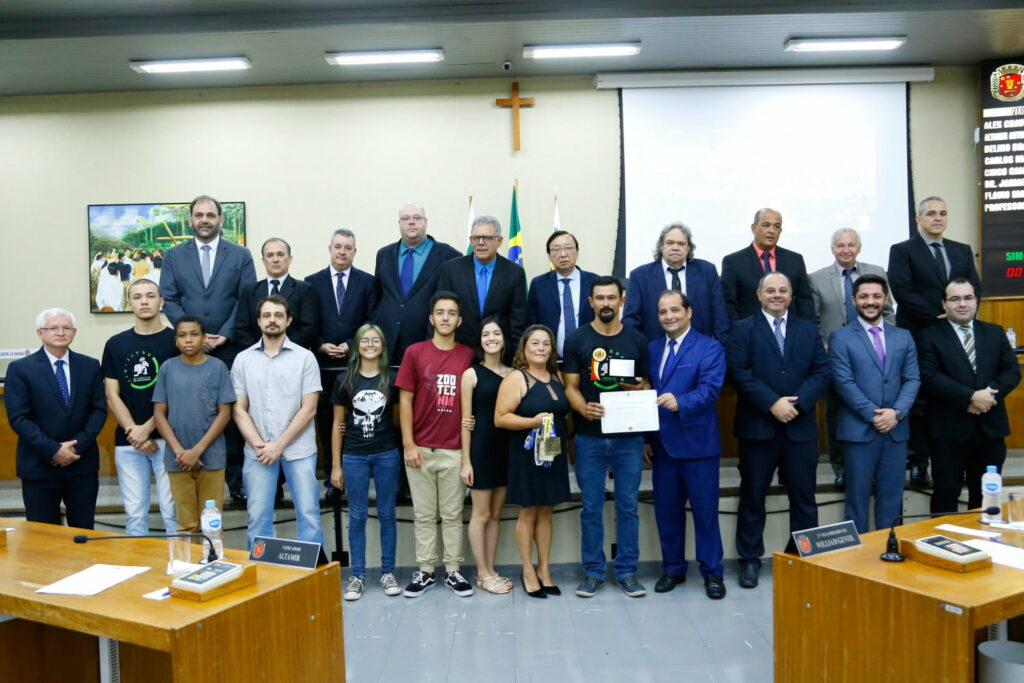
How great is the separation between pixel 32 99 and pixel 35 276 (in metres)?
1.68

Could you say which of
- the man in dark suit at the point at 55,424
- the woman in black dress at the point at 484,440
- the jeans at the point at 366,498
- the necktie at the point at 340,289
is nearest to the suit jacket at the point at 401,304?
the necktie at the point at 340,289

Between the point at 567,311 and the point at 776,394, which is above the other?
the point at 567,311

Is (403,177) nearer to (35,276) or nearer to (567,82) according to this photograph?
(567,82)

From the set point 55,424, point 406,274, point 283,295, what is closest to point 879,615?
point 406,274

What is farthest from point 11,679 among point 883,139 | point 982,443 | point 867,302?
point 883,139

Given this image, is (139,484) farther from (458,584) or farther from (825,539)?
(825,539)

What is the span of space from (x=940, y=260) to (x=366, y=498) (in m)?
3.85

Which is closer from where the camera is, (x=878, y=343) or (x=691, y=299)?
(x=878, y=343)

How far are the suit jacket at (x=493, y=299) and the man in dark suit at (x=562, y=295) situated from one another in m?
0.12

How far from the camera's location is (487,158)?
7457 mm

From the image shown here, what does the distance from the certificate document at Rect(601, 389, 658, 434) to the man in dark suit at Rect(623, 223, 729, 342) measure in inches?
25.4

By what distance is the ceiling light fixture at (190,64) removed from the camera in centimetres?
662

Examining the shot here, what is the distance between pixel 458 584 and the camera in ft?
14.3

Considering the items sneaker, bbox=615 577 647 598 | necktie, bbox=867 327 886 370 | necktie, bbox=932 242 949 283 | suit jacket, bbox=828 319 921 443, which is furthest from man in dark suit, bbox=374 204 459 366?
necktie, bbox=932 242 949 283
